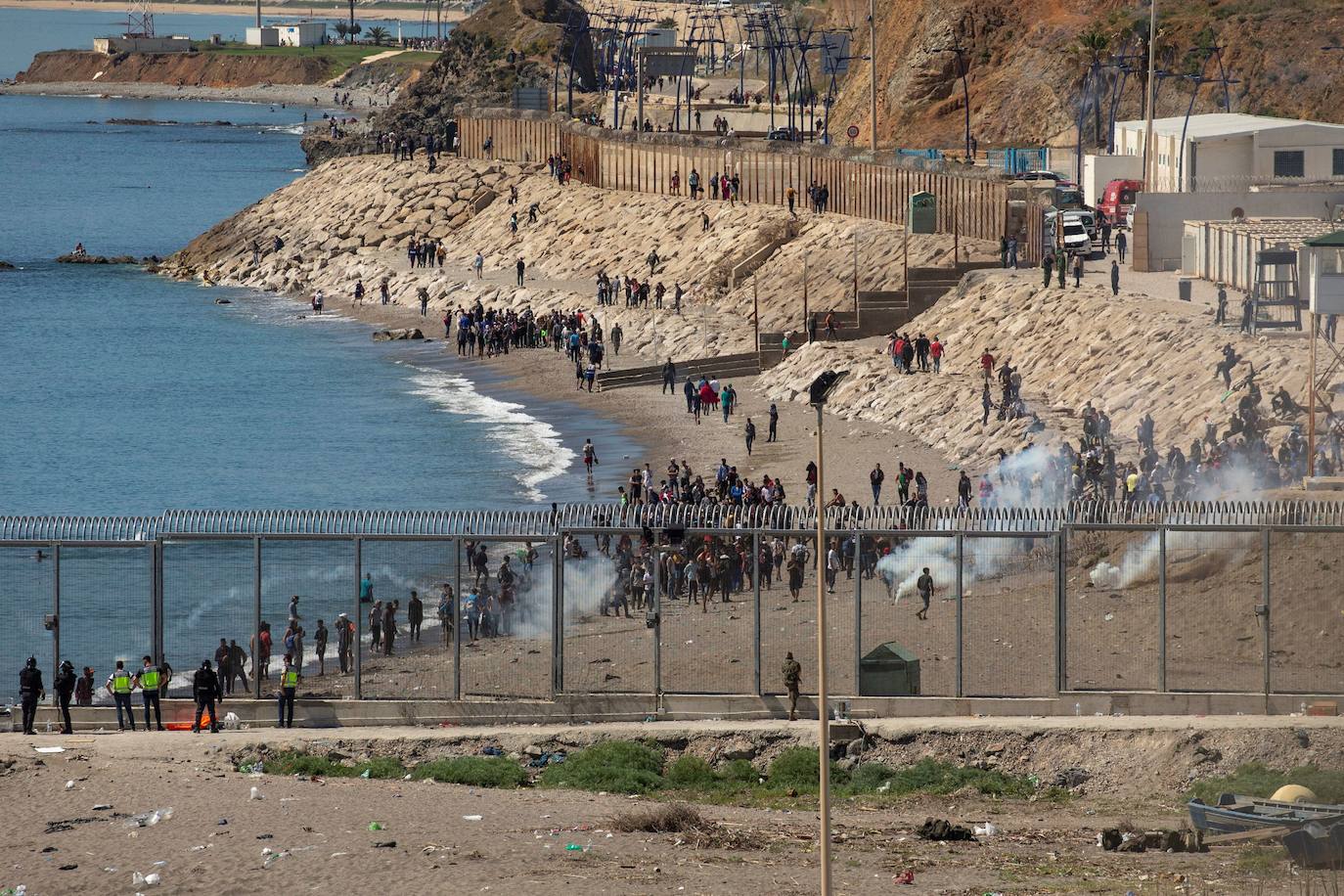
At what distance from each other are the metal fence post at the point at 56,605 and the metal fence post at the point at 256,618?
219 cm

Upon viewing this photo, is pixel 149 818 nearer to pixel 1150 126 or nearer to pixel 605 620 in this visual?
pixel 605 620

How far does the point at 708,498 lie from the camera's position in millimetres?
33594

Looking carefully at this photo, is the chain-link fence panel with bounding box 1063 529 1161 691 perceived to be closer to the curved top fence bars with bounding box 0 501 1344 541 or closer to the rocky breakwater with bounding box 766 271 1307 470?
the curved top fence bars with bounding box 0 501 1344 541

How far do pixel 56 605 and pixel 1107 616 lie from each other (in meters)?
11.9

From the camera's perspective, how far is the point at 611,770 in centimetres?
2083

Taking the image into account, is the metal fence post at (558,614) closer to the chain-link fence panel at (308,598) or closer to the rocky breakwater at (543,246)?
the chain-link fence panel at (308,598)

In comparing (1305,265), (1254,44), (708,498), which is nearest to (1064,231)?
(1305,265)

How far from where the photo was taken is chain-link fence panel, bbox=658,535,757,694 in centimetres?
2227

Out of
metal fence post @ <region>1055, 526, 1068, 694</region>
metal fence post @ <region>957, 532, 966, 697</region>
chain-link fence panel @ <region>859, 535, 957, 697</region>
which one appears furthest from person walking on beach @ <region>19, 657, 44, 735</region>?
metal fence post @ <region>1055, 526, 1068, 694</region>

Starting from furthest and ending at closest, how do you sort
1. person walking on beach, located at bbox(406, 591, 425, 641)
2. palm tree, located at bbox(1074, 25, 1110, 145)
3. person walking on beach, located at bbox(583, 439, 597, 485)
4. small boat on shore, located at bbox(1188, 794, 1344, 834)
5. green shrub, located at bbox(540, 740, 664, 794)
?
palm tree, located at bbox(1074, 25, 1110, 145) → person walking on beach, located at bbox(583, 439, 597, 485) → person walking on beach, located at bbox(406, 591, 425, 641) → green shrub, located at bbox(540, 740, 664, 794) → small boat on shore, located at bbox(1188, 794, 1344, 834)

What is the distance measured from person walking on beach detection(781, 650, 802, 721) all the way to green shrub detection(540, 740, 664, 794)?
1633 mm

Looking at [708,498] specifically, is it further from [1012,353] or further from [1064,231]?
[1064,231]

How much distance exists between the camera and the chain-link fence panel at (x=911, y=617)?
22.0m

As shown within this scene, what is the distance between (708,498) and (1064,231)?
2216 cm
